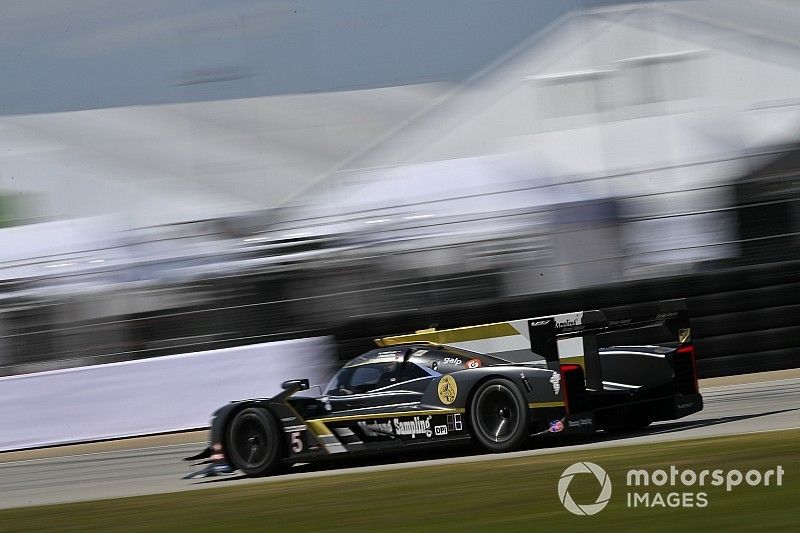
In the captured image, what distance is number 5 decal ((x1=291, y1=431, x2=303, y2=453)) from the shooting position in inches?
325

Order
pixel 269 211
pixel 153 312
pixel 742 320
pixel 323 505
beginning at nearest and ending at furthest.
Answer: pixel 323 505
pixel 742 320
pixel 153 312
pixel 269 211

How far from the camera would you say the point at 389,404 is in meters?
8.01

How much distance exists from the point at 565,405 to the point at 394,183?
8036 mm

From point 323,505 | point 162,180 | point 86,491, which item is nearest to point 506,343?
point 323,505

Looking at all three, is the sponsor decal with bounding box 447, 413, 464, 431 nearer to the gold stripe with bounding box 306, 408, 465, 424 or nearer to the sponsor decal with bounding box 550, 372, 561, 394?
the gold stripe with bounding box 306, 408, 465, 424

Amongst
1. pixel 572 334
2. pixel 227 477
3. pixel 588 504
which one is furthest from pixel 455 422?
pixel 588 504

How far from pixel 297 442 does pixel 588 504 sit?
→ 3.30 m

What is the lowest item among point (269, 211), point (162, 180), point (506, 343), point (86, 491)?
point (86, 491)

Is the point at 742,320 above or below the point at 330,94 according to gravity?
below

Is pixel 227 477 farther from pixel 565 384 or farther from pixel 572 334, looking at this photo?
pixel 572 334

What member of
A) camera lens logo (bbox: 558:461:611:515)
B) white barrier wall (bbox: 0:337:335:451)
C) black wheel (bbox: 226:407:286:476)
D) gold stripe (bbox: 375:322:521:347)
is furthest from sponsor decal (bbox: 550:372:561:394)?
white barrier wall (bbox: 0:337:335:451)

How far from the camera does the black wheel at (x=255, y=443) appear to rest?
8289 millimetres

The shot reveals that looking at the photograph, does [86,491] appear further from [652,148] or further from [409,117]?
[409,117]

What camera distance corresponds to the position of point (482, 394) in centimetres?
772
